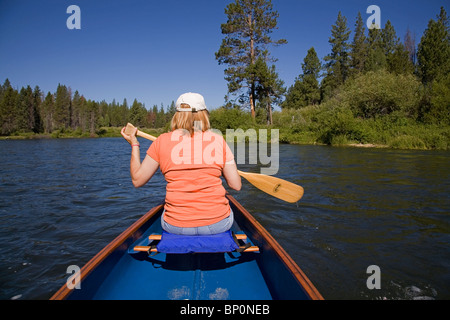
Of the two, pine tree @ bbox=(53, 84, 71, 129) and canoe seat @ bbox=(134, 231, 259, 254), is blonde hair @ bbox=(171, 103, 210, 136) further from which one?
pine tree @ bbox=(53, 84, 71, 129)

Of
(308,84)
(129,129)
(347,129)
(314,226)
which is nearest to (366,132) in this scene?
(347,129)

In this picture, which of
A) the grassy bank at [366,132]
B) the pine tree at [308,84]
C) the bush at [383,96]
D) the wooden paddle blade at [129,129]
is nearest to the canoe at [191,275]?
the wooden paddle blade at [129,129]

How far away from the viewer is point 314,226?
4668 millimetres

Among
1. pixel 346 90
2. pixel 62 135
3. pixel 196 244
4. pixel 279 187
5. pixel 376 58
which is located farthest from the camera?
pixel 62 135

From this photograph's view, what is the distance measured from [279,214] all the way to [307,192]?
1.95m

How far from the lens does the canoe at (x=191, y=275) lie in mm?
1862

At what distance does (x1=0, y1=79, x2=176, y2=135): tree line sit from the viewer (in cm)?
5288

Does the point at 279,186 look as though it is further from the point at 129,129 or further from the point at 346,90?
the point at 346,90

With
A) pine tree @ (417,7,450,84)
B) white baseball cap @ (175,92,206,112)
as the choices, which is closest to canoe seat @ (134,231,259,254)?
white baseball cap @ (175,92,206,112)

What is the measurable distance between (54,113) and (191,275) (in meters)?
74.9

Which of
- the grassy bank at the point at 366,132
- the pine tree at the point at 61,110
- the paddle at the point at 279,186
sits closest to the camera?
the paddle at the point at 279,186

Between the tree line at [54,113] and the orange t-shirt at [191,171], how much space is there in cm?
4502

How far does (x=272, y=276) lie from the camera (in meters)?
2.13

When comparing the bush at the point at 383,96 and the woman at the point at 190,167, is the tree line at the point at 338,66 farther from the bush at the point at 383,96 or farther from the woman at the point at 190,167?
the woman at the point at 190,167
